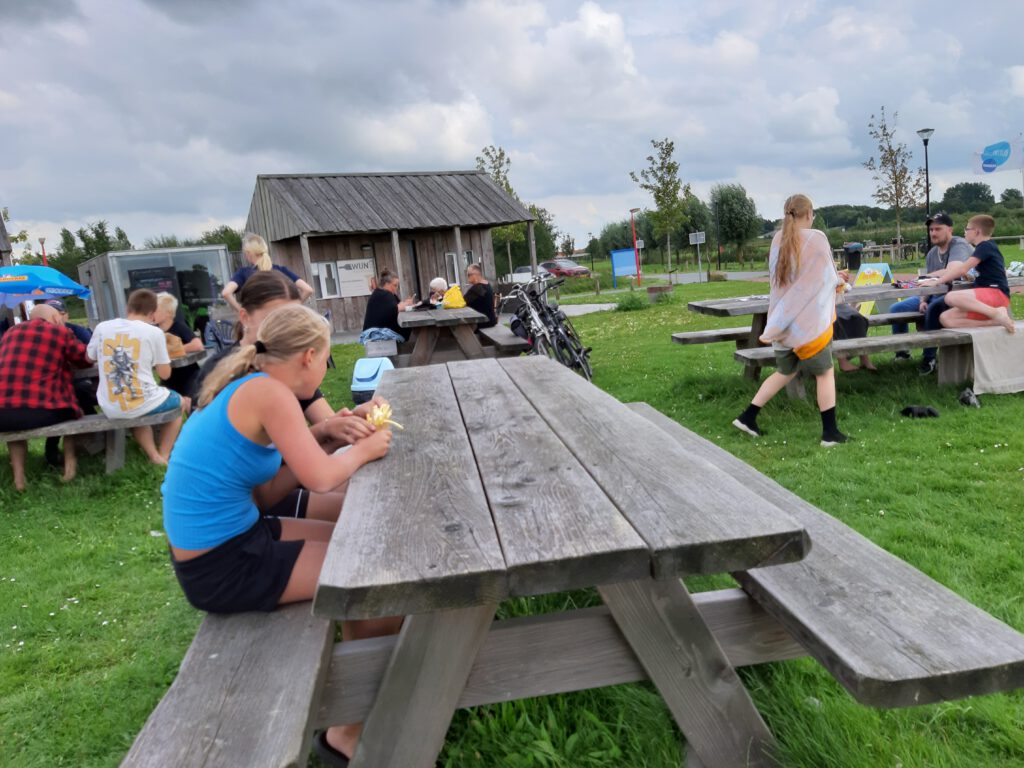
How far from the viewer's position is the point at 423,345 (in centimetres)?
793

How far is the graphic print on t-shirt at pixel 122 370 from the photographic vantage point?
5.13 metres

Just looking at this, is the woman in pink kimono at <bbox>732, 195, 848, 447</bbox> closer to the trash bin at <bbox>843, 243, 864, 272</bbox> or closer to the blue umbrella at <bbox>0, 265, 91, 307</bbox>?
the trash bin at <bbox>843, 243, 864, 272</bbox>

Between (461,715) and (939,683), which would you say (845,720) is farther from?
(461,715)

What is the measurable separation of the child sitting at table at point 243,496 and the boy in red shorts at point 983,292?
5.70m

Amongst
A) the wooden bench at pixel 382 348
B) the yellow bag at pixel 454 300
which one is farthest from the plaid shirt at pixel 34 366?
the yellow bag at pixel 454 300

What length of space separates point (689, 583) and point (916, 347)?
357 centimetres

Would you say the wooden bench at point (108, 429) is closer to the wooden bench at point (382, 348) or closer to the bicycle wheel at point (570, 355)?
the wooden bench at point (382, 348)

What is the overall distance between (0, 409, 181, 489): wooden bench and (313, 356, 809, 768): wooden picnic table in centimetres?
371

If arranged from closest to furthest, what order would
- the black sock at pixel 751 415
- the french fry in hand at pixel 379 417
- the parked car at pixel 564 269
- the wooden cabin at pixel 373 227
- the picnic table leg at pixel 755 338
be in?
the french fry in hand at pixel 379 417, the black sock at pixel 751 415, the picnic table leg at pixel 755 338, the wooden cabin at pixel 373 227, the parked car at pixel 564 269

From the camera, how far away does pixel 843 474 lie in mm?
4223

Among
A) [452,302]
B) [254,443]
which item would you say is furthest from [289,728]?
[452,302]

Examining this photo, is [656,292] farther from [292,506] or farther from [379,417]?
[379,417]

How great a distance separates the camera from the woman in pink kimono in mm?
4793

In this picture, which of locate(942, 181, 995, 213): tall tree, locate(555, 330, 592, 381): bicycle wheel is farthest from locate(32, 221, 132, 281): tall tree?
locate(942, 181, 995, 213): tall tree
